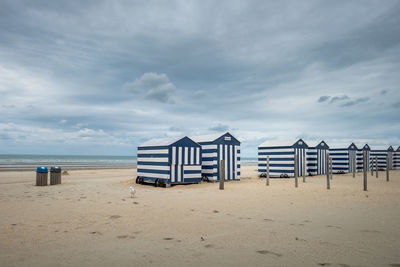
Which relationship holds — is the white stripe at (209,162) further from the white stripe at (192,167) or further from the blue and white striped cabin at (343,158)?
the blue and white striped cabin at (343,158)

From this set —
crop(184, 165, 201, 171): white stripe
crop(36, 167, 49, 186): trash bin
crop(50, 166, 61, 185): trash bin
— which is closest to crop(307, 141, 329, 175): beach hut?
crop(184, 165, 201, 171): white stripe

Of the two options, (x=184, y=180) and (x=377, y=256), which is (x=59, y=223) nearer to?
(x=377, y=256)

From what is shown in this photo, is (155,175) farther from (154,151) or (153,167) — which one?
(154,151)

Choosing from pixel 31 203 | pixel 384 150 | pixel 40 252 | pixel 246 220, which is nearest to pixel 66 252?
pixel 40 252

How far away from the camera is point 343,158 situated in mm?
36281

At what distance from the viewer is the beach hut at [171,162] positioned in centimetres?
1905

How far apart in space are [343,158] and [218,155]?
20830mm

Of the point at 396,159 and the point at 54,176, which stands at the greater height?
the point at 396,159

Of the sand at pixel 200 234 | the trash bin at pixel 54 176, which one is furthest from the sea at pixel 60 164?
the sand at pixel 200 234

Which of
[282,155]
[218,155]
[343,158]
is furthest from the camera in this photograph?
[343,158]

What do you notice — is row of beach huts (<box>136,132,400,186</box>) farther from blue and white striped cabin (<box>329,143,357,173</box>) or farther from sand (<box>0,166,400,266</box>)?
sand (<box>0,166,400,266</box>)

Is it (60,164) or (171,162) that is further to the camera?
(60,164)

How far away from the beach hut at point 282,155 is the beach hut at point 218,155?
6.44 meters

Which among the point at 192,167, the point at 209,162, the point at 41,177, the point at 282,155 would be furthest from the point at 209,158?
the point at 41,177
